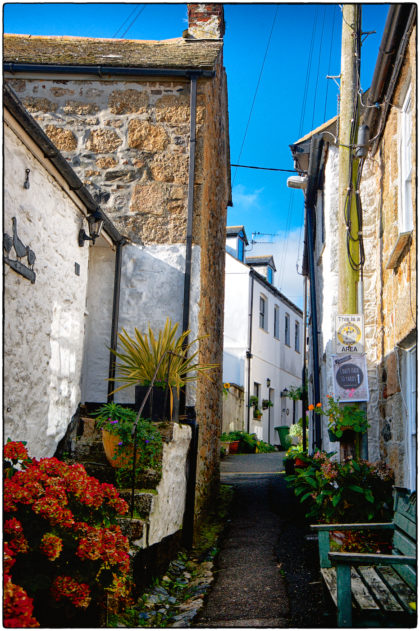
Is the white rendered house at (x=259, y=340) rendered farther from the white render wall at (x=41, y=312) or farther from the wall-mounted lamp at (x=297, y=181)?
the white render wall at (x=41, y=312)

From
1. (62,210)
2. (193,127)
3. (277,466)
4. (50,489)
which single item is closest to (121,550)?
(50,489)

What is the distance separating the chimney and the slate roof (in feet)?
0.54

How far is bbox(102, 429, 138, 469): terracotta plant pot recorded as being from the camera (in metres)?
5.82

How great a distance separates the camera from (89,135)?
8391 mm

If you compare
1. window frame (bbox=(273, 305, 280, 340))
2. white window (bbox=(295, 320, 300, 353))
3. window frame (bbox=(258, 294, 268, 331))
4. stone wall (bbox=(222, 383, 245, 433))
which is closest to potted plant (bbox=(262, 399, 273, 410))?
stone wall (bbox=(222, 383, 245, 433))

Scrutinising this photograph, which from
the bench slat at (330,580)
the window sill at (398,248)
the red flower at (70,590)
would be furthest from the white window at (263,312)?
the red flower at (70,590)

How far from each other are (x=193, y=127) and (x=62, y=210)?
2.54 m

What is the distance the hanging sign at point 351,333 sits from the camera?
5.55 m

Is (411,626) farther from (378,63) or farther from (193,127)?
(193,127)

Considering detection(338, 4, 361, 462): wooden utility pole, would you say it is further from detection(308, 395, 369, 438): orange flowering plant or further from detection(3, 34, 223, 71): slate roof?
detection(3, 34, 223, 71): slate roof

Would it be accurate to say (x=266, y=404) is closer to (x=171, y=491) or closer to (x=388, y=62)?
(x=171, y=491)

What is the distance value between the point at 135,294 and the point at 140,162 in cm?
178

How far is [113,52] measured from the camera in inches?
352

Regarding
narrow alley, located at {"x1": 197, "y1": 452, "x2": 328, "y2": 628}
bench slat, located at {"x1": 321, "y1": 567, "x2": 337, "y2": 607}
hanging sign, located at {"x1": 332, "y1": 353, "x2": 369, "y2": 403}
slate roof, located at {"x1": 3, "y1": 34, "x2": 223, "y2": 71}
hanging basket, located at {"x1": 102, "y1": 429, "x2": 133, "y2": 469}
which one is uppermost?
slate roof, located at {"x1": 3, "y1": 34, "x2": 223, "y2": 71}
